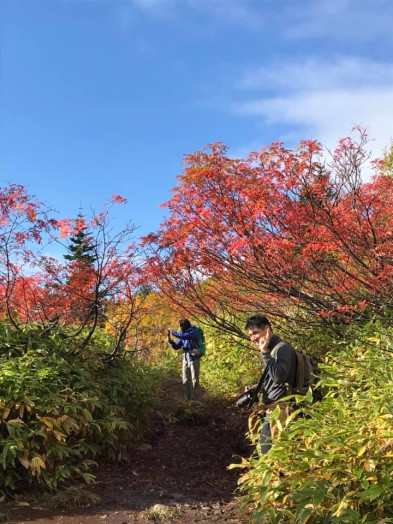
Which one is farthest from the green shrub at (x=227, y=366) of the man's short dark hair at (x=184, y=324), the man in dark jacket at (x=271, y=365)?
the man in dark jacket at (x=271, y=365)

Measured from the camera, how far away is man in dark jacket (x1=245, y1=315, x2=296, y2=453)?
4.04 metres

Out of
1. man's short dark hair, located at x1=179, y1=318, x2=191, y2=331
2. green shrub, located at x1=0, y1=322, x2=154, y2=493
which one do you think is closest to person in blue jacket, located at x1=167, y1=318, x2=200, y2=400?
man's short dark hair, located at x1=179, y1=318, x2=191, y2=331

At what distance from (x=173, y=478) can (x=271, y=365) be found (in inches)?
79.7

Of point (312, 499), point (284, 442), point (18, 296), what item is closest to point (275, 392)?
point (284, 442)

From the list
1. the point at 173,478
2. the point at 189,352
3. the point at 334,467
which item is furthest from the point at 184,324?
the point at 334,467

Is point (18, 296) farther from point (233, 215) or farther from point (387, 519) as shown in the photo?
point (387, 519)

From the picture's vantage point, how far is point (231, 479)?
5.06 metres

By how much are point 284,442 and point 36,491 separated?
8.20 feet

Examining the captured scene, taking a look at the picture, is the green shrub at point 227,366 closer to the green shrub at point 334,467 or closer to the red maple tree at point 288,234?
the red maple tree at point 288,234

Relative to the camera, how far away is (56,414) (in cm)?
477

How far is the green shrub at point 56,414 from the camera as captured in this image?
14.6ft

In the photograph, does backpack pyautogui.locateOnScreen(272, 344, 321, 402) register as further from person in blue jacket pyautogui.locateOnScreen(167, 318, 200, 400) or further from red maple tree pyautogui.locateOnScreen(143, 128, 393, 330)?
person in blue jacket pyautogui.locateOnScreen(167, 318, 200, 400)

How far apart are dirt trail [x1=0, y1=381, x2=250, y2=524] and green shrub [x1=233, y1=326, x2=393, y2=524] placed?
59 centimetres

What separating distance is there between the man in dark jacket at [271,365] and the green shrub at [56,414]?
194cm
